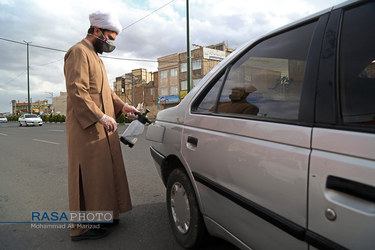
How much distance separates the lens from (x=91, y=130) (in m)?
2.33

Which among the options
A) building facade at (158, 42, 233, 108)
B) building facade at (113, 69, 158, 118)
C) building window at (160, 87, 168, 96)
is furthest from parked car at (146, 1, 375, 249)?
building facade at (113, 69, 158, 118)

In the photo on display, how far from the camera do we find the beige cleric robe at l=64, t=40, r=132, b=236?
223 cm

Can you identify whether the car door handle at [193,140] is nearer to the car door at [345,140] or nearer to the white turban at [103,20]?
the car door at [345,140]

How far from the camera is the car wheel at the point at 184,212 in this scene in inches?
78.6

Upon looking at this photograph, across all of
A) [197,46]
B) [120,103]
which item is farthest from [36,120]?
[120,103]

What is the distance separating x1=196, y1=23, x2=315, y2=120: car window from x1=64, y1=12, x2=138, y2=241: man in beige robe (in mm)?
1076

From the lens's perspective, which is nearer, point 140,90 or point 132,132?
point 132,132

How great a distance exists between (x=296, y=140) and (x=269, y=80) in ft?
1.83

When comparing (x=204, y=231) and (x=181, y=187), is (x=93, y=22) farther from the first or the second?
(x=204, y=231)

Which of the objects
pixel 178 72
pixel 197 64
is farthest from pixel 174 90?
pixel 197 64

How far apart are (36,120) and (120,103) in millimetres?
29897

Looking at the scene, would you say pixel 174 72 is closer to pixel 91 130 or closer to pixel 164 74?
pixel 164 74

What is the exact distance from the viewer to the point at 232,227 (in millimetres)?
1551

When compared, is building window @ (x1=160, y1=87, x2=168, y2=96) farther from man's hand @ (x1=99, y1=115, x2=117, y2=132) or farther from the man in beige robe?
man's hand @ (x1=99, y1=115, x2=117, y2=132)
